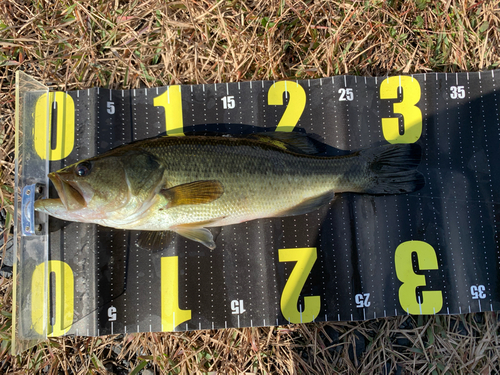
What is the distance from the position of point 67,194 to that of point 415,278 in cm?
349

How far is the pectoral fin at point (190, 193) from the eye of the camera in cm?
269

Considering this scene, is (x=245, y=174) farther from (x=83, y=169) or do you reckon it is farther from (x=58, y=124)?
(x=58, y=124)

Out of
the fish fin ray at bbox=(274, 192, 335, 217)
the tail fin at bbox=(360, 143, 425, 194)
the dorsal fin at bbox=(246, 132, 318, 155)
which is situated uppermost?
the dorsal fin at bbox=(246, 132, 318, 155)

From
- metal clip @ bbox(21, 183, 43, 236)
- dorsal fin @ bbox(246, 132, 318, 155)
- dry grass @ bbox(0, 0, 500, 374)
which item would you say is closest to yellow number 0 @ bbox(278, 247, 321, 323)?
dry grass @ bbox(0, 0, 500, 374)

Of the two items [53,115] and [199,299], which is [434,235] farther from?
[53,115]

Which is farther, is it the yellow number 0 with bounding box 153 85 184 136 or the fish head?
the yellow number 0 with bounding box 153 85 184 136

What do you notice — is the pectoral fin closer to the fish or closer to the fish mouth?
the fish

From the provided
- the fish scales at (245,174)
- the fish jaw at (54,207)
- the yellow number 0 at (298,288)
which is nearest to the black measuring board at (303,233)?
the yellow number 0 at (298,288)

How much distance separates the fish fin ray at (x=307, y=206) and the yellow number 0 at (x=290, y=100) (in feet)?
2.80

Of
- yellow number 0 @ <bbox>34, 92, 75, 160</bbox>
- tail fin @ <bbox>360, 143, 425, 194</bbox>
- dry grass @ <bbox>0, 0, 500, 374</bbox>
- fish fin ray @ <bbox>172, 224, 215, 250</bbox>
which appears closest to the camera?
fish fin ray @ <bbox>172, 224, 215, 250</bbox>

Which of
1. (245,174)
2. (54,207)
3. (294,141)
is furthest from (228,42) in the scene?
(54,207)

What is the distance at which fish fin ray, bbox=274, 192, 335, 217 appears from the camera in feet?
9.79

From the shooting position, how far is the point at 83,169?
2.66 metres

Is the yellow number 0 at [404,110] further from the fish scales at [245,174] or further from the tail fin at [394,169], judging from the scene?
the fish scales at [245,174]
